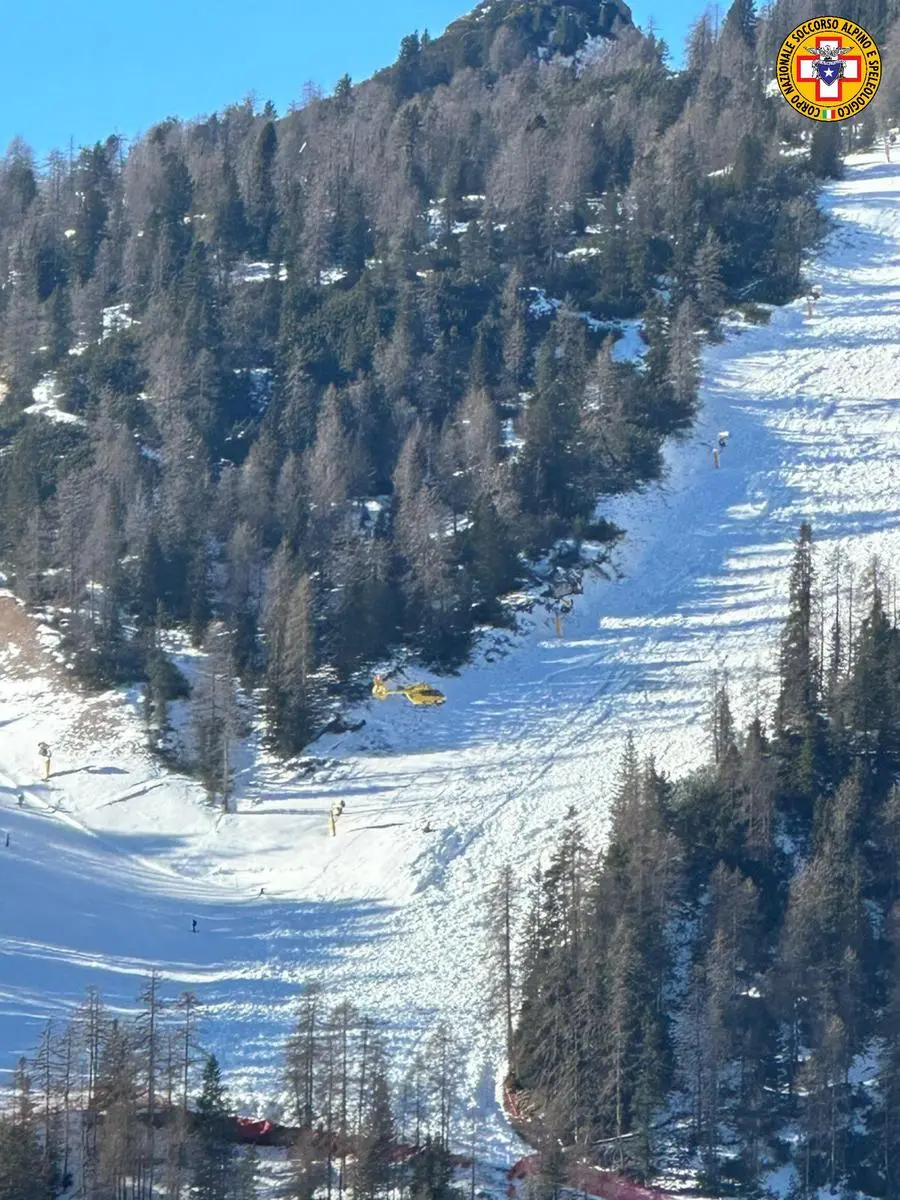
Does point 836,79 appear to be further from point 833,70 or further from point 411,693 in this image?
point 411,693

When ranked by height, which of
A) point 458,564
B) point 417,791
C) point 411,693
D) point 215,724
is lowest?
point 417,791

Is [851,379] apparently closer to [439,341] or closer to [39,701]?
[439,341]

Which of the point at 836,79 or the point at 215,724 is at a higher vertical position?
the point at 836,79

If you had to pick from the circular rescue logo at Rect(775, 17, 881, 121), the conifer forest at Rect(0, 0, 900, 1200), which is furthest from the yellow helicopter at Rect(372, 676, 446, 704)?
the circular rescue logo at Rect(775, 17, 881, 121)

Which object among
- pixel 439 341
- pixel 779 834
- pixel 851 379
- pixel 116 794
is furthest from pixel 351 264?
pixel 779 834

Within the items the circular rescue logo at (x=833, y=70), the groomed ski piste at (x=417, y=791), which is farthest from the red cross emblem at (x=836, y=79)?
the groomed ski piste at (x=417, y=791)

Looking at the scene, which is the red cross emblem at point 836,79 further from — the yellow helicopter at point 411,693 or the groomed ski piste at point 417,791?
the yellow helicopter at point 411,693

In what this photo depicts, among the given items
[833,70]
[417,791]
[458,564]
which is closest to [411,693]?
[417,791]
